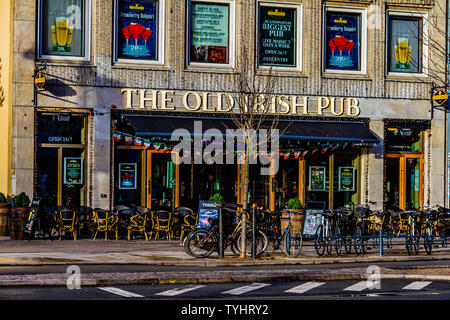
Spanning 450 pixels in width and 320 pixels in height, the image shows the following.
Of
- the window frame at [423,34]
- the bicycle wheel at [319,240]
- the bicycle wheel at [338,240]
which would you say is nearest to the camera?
the bicycle wheel at [338,240]

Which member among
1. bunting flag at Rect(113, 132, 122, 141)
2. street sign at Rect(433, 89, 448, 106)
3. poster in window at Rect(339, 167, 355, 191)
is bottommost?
poster in window at Rect(339, 167, 355, 191)

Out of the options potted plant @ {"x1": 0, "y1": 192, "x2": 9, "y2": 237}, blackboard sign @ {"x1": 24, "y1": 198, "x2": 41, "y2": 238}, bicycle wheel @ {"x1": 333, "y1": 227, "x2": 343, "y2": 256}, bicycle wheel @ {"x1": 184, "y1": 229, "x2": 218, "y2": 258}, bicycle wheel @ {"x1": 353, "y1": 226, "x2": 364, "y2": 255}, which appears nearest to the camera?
bicycle wheel @ {"x1": 184, "y1": 229, "x2": 218, "y2": 258}

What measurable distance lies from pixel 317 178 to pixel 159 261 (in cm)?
965

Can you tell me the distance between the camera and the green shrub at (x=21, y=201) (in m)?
21.5

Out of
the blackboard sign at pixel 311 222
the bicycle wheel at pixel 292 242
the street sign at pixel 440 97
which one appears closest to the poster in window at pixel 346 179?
the street sign at pixel 440 97

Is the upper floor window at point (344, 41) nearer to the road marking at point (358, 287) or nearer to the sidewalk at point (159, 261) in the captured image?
the sidewalk at point (159, 261)

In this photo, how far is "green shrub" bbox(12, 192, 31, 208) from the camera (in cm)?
2155

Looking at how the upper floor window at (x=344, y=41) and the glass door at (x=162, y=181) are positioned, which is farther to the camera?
the upper floor window at (x=344, y=41)

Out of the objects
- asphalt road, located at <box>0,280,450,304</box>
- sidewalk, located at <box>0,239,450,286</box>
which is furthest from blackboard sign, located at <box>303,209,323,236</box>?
asphalt road, located at <box>0,280,450,304</box>

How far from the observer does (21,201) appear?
2156cm

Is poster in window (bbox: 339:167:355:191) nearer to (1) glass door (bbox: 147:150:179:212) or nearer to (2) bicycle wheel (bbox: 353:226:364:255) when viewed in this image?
(1) glass door (bbox: 147:150:179:212)

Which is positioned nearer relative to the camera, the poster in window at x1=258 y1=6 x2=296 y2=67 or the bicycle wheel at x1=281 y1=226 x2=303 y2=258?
the bicycle wheel at x1=281 y1=226 x2=303 y2=258

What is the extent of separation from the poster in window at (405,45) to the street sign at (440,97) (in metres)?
0.98

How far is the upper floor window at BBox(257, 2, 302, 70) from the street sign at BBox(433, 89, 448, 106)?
4.44 m
